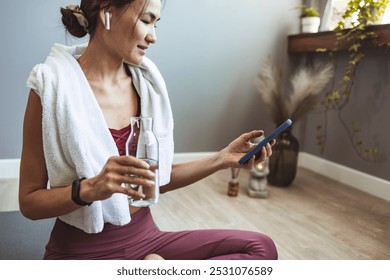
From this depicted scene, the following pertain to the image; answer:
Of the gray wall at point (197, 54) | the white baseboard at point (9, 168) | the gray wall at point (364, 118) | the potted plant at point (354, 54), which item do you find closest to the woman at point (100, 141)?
the gray wall at point (197, 54)

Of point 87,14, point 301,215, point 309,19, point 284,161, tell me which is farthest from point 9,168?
point 284,161

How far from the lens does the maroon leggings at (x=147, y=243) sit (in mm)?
781

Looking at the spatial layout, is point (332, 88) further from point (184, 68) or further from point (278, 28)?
point (184, 68)

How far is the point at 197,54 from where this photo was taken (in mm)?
1162

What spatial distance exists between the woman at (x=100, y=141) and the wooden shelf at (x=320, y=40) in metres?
0.50

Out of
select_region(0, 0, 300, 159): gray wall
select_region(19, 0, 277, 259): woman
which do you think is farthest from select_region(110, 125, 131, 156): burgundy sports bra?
select_region(0, 0, 300, 159): gray wall

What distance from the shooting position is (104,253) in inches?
30.9

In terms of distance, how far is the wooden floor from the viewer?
50.6 inches

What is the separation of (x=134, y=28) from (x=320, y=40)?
969 mm

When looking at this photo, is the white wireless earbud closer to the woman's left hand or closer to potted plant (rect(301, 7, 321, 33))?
the woman's left hand

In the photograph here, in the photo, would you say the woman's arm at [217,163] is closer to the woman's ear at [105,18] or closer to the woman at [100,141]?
the woman at [100,141]

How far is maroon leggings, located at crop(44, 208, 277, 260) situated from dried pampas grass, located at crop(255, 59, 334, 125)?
18.9 inches

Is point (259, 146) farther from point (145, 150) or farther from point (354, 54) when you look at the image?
point (354, 54)

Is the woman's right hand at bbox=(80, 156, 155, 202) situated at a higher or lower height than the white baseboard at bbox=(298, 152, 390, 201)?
higher
